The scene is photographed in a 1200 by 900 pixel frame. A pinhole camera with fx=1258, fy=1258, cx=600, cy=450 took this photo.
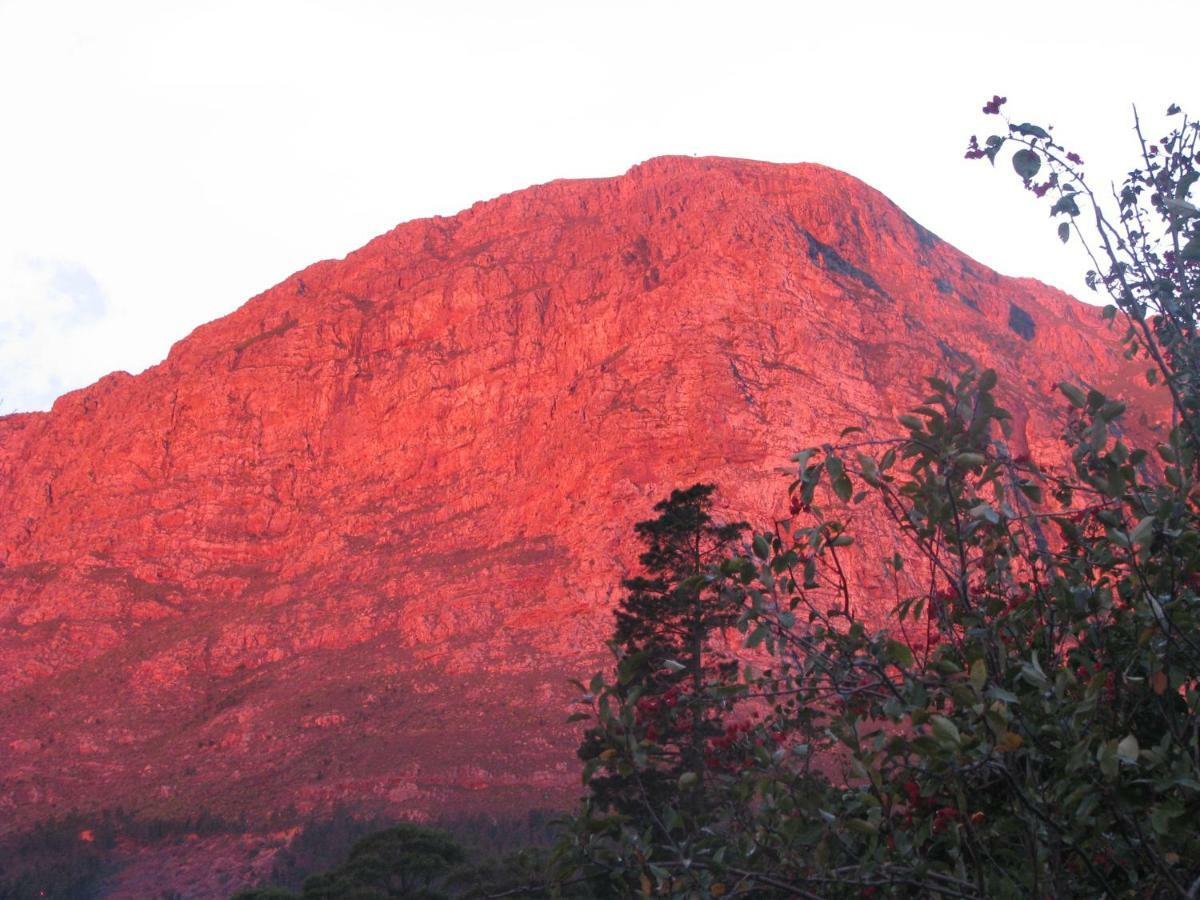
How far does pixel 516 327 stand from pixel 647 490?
2705 centimetres

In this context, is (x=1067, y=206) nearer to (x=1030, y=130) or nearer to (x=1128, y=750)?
(x=1030, y=130)

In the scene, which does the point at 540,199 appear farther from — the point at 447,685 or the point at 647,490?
the point at 447,685

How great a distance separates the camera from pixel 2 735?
70500mm

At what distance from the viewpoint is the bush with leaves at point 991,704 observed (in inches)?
156

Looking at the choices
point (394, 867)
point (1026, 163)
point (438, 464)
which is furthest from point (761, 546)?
point (438, 464)

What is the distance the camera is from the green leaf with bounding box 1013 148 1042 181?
548cm

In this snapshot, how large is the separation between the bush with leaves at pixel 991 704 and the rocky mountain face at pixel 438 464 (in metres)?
48.0

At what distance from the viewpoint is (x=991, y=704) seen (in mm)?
3920

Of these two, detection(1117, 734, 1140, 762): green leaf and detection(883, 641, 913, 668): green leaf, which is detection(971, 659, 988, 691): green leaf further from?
detection(883, 641, 913, 668): green leaf

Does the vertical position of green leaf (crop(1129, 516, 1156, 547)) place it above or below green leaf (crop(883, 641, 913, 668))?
above

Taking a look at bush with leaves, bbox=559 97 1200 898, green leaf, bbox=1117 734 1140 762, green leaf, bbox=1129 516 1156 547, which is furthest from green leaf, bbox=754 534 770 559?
green leaf, bbox=1117 734 1140 762

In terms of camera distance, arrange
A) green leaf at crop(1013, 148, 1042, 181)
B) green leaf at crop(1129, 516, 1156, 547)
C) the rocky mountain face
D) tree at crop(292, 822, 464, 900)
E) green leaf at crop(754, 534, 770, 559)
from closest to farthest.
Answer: green leaf at crop(1129, 516, 1156, 547) < green leaf at crop(754, 534, 770, 559) < green leaf at crop(1013, 148, 1042, 181) < tree at crop(292, 822, 464, 900) < the rocky mountain face

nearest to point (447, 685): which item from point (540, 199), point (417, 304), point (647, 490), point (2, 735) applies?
point (647, 490)

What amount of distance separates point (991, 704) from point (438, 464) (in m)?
85.6
